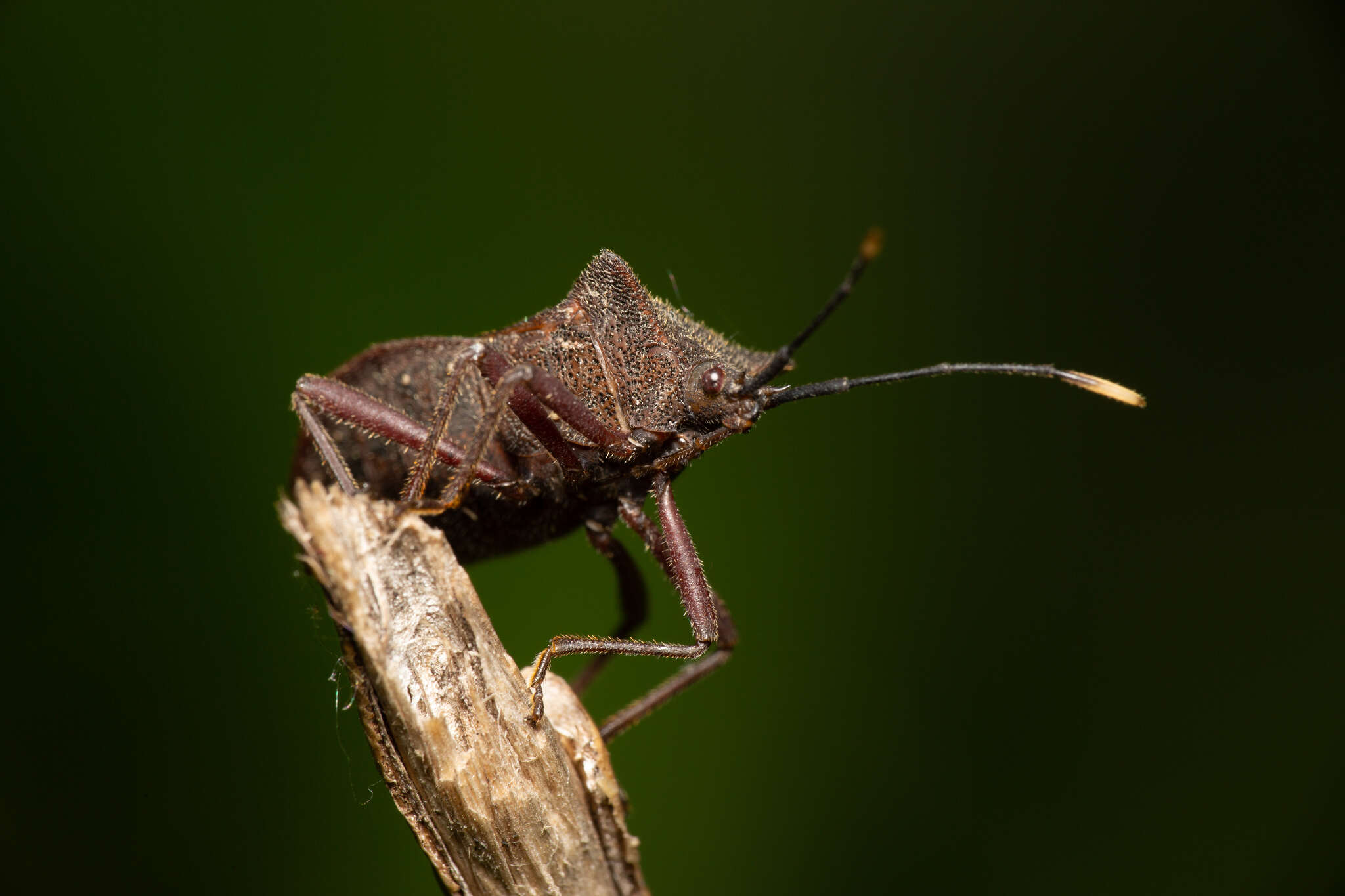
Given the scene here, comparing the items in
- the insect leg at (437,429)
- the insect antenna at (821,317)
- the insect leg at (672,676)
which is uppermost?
the insect leg at (437,429)

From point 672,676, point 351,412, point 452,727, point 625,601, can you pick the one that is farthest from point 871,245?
point 625,601

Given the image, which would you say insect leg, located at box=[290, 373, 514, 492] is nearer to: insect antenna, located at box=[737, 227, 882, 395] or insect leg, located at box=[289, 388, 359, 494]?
insect leg, located at box=[289, 388, 359, 494]

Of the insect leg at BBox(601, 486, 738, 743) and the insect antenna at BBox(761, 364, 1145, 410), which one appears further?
the insect leg at BBox(601, 486, 738, 743)

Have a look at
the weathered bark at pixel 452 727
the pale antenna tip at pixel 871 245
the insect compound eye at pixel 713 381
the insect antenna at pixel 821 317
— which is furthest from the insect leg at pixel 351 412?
the pale antenna tip at pixel 871 245

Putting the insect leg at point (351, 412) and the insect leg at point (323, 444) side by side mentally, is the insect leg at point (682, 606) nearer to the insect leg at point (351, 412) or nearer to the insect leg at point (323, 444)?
the insect leg at point (351, 412)

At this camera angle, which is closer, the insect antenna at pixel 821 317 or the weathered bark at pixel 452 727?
the weathered bark at pixel 452 727

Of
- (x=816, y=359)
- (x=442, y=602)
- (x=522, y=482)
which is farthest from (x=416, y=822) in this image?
(x=816, y=359)

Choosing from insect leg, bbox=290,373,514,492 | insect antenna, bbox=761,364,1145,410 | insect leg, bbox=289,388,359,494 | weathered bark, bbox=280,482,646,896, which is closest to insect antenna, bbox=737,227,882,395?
insect antenna, bbox=761,364,1145,410

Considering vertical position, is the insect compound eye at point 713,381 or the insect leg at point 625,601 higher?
the insect compound eye at point 713,381

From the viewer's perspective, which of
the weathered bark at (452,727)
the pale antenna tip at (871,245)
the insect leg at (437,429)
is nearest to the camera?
the weathered bark at (452,727)
